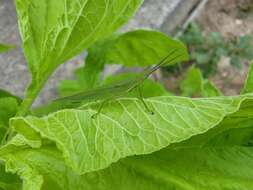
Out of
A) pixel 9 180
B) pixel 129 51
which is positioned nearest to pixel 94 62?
pixel 129 51

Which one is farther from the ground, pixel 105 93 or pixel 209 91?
pixel 105 93

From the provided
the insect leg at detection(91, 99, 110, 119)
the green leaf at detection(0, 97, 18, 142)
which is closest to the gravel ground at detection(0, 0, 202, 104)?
the green leaf at detection(0, 97, 18, 142)

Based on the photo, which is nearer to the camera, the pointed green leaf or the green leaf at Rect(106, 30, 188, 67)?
the pointed green leaf

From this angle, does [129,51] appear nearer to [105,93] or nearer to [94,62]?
[94,62]

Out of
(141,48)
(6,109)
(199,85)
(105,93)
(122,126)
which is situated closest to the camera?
(122,126)

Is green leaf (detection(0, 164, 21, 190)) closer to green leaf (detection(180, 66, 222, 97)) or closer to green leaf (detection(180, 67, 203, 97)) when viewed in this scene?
green leaf (detection(180, 66, 222, 97))

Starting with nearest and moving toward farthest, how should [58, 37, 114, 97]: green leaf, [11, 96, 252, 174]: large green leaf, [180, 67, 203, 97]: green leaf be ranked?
[11, 96, 252, 174]: large green leaf, [58, 37, 114, 97]: green leaf, [180, 67, 203, 97]: green leaf
